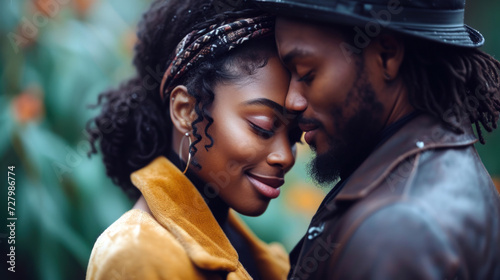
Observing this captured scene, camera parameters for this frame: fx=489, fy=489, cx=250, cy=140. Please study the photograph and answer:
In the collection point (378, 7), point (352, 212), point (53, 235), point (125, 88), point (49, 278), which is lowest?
point (49, 278)

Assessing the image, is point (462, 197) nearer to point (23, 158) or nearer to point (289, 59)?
point (289, 59)

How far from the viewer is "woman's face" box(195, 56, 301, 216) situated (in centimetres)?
211

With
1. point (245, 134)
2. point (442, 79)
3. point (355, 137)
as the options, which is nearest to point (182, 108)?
point (245, 134)

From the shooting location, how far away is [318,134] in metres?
1.87

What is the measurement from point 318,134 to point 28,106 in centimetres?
254

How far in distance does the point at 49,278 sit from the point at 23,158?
890mm

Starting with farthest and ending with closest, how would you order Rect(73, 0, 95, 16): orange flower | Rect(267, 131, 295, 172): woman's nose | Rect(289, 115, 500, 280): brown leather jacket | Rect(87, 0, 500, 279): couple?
Rect(73, 0, 95, 16): orange flower < Rect(267, 131, 295, 172): woman's nose < Rect(87, 0, 500, 279): couple < Rect(289, 115, 500, 280): brown leather jacket

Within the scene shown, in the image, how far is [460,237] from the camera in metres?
1.46

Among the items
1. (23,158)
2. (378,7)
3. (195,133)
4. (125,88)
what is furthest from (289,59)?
(23,158)

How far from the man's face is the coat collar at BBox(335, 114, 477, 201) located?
0.13 m

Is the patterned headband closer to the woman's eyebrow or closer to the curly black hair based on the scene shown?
the curly black hair

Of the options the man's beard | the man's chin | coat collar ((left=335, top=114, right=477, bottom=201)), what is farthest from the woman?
coat collar ((left=335, top=114, right=477, bottom=201))

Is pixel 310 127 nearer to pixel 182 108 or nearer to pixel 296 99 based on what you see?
pixel 296 99

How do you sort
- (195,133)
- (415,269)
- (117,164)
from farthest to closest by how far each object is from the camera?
1. (117,164)
2. (195,133)
3. (415,269)
